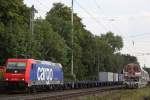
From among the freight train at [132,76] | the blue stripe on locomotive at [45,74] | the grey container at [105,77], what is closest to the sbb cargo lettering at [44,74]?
the blue stripe on locomotive at [45,74]

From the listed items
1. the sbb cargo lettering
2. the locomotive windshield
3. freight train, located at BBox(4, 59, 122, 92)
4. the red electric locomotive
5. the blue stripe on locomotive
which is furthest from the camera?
the sbb cargo lettering

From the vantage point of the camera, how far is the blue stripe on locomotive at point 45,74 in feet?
151

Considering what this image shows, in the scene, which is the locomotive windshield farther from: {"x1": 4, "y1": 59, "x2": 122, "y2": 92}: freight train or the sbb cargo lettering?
the sbb cargo lettering

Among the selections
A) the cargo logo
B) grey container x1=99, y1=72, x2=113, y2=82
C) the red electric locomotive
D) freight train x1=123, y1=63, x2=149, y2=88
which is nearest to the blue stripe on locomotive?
the cargo logo

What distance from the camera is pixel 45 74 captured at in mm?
50406

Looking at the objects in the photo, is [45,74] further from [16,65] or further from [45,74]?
[16,65]

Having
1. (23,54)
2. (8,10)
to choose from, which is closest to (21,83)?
(23,54)

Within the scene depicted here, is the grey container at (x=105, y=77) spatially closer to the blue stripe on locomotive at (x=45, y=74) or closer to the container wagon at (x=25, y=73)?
the blue stripe on locomotive at (x=45, y=74)

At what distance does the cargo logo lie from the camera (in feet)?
157

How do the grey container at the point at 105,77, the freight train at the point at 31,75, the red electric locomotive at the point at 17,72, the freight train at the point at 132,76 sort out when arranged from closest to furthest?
the red electric locomotive at the point at 17,72
the freight train at the point at 31,75
the freight train at the point at 132,76
the grey container at the point at 105,77

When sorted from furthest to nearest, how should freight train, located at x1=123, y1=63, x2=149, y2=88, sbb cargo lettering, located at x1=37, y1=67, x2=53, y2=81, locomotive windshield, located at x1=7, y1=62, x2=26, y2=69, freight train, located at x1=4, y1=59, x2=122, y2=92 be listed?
freight train, located at x1=123, y1=63, x2=149, y2=88, sbb cargo lettering, located at x1=37, y1=67, x2=53, y2=81, locomotive windshield, located at x1=7, y1=62, x2=26, y2=69, freight train, located at x1=4, y1=59, x2=122, y2=92

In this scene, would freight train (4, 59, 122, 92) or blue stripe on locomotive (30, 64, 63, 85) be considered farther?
blue stripe on locomotive (30, 64, 63, 85)

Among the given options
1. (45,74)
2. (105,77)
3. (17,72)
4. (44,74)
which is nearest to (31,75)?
(17,72)

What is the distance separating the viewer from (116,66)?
128 m
